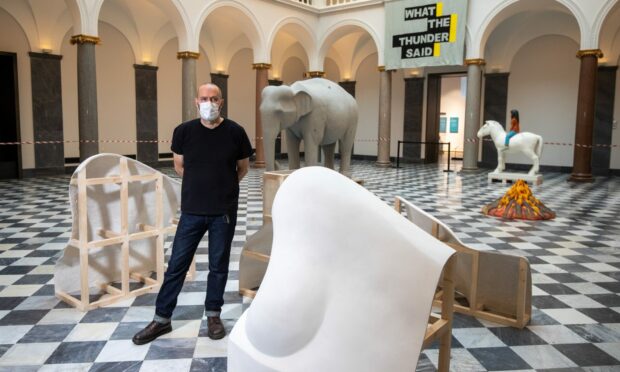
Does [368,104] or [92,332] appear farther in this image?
[368,104]

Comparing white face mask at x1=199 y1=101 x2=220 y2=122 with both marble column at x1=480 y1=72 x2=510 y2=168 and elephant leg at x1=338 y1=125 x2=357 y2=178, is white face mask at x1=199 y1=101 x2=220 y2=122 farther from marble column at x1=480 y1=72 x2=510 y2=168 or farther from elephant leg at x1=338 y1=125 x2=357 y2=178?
marble column at x1=480 y1=72 x2=510 y2=168

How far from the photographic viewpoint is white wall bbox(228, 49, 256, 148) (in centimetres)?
2081

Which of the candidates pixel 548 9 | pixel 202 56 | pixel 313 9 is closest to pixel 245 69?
pixel 202 56

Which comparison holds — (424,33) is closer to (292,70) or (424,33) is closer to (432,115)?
(432,115)

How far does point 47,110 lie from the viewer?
14.5 metres

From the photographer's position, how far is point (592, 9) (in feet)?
45.4

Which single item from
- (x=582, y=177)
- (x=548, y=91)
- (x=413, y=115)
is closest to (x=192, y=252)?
(x=582, y=177)

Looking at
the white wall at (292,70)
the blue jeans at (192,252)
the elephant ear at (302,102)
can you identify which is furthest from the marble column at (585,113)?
the blue jeans at (192,252)

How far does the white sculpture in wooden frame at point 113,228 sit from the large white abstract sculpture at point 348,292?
9.06ft

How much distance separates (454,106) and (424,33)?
8243 millimetres

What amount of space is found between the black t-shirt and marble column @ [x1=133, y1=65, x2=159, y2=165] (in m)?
14.5

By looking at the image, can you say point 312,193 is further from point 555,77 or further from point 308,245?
point 555,77

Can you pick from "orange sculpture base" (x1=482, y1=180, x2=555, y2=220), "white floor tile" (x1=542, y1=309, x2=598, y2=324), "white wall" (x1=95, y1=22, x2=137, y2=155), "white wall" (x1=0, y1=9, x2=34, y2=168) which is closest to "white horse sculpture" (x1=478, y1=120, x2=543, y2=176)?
"orange sculpture base" (x1=482, y1=180, x2=555, y2=220)

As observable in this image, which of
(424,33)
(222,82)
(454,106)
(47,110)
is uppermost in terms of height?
(424,33)
